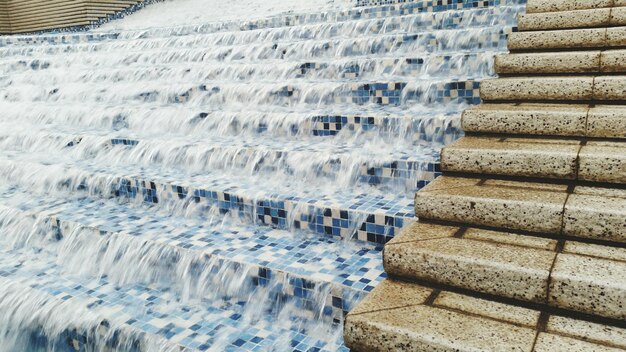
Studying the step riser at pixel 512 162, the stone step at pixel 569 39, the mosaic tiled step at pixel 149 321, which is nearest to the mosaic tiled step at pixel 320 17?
the stone step at pixel 569 39

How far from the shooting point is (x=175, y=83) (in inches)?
231

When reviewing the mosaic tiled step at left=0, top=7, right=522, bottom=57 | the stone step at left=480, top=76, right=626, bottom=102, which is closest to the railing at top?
the mosaic tiled step at left=0, top=7, right=522, bottom=57

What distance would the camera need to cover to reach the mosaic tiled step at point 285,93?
13.7 ft

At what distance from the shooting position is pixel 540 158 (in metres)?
2.65

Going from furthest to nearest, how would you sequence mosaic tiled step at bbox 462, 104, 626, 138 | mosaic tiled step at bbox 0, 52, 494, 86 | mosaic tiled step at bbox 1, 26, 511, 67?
mosaic tiled step at bbox 1, 26, 511, 67, mosaic tiled step at bbox 0, 52, 494, 86, mosaic tiled step at bbox 462, 104, 626, 138

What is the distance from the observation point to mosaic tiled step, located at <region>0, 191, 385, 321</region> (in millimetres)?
2615

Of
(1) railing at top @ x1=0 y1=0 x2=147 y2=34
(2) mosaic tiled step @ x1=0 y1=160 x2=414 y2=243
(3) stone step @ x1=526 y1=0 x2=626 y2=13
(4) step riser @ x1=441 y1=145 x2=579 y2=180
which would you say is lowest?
(2) mosaic tiled step @ x1=0 y1=160 x2=414 y2=243

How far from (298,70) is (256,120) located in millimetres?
1213

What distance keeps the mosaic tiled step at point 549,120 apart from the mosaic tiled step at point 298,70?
118 cm

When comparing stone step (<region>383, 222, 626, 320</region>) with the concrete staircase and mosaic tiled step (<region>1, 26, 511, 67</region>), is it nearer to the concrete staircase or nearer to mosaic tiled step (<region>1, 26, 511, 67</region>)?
the concrete staircase

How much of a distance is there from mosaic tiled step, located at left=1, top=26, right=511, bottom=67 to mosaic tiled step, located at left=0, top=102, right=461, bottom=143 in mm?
1265

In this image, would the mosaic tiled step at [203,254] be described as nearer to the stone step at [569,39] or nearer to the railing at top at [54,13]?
the stone step at [569,39]

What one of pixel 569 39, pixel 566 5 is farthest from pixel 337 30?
pixel 569 39

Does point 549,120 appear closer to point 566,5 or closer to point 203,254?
point 566,5
